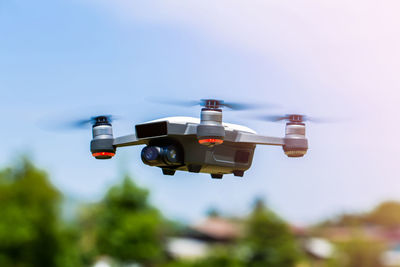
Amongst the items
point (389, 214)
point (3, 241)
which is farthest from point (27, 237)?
point (389, 214)

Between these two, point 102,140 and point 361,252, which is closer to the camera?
point 102,140

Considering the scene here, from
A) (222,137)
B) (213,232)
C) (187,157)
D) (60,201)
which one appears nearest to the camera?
(222,137)

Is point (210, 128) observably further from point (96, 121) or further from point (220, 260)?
point (220, 260)

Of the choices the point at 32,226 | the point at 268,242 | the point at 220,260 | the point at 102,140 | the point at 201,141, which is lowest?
the point at 220,260

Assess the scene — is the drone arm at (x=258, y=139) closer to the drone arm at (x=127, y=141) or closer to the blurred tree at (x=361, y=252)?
the drone arm at (x=127, y=141)

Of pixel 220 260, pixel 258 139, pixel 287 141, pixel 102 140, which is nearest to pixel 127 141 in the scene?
pixel 102 140

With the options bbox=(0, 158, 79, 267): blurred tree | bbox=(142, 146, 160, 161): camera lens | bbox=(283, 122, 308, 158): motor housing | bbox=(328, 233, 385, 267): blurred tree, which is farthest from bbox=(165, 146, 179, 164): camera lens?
bbox=(0, 158, 79, 267): blurred tree

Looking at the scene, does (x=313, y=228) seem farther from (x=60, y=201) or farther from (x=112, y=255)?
(x=60, y=201)

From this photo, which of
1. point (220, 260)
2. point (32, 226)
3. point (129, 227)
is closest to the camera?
point (220, 260)
